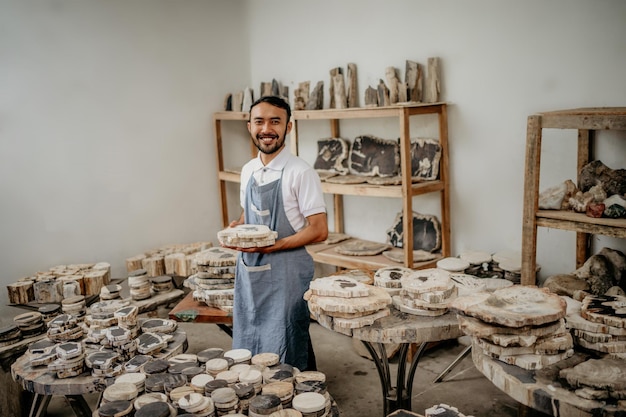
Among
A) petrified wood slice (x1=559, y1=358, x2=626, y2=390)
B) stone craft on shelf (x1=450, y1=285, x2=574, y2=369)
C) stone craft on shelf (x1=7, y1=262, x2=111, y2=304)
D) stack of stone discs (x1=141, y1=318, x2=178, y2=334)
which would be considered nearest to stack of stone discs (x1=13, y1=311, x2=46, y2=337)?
stack of stone discs (x1=141, y1=318, x2=178, y2=334)

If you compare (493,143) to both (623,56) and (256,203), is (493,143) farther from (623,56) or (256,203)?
(256,203)

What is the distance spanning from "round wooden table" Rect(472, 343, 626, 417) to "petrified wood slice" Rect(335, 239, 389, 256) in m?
2.68

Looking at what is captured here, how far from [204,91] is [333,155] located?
1.76 metres

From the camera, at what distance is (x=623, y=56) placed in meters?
3.49

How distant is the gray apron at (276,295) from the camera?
3.16 metres

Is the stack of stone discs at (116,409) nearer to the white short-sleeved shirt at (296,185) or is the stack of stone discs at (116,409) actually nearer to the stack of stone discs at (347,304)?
the stack of stone discs at (347,304)

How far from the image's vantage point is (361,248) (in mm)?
4973

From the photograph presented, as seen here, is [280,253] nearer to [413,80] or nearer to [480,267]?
[480,267]

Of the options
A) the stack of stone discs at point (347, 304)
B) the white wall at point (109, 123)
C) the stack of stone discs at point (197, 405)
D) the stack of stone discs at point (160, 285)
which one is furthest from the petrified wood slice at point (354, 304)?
the white wall at point (109, 123)

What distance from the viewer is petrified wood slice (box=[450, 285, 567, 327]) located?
6.69 ft

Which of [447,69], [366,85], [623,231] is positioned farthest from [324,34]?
[623,231]

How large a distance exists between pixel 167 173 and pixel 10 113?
160cm

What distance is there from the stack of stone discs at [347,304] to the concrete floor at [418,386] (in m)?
1.46

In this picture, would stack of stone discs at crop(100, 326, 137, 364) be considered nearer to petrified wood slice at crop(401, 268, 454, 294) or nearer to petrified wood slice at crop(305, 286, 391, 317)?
petrified wood slice at crop(305, 286, 391, 317)
